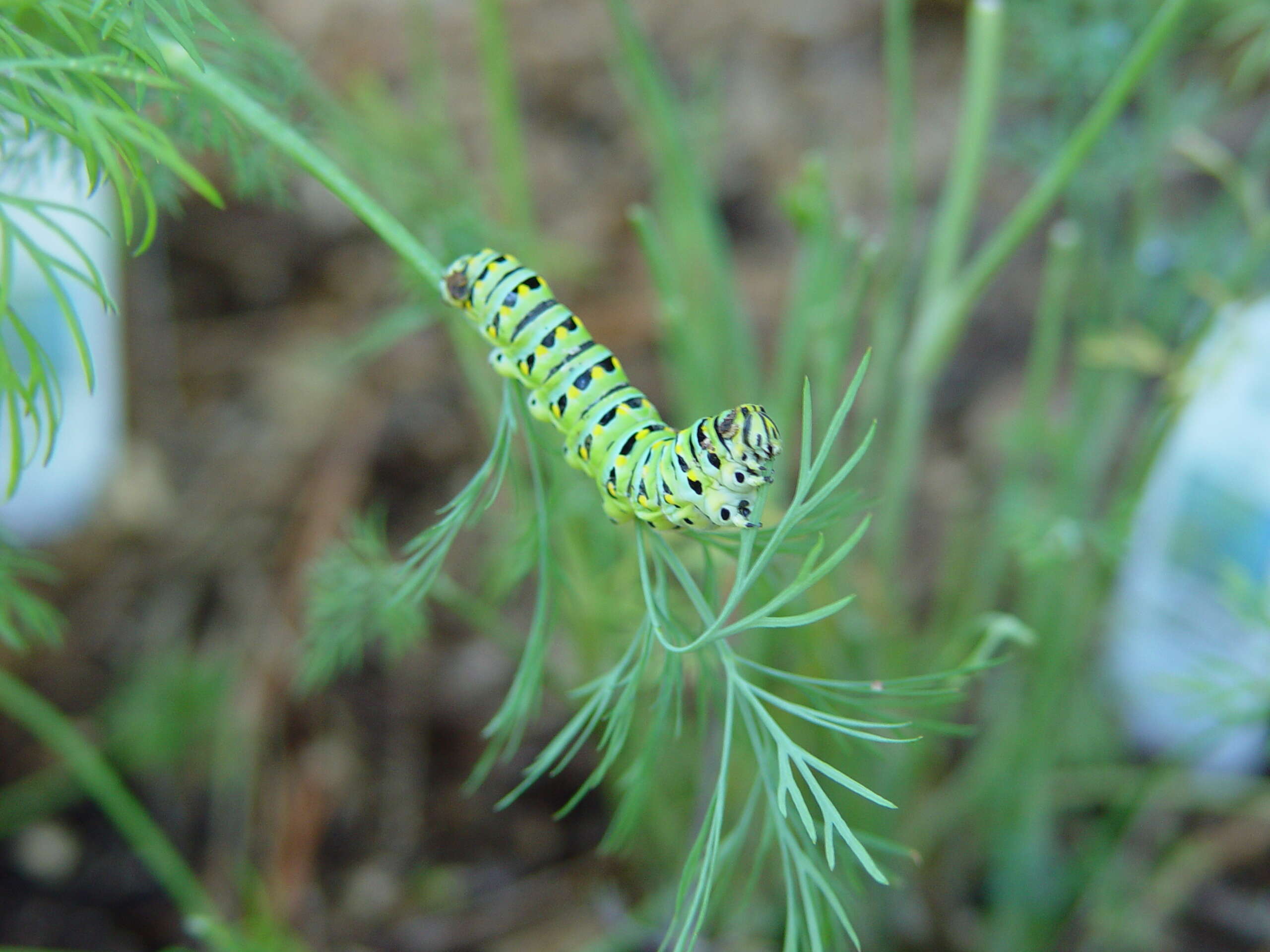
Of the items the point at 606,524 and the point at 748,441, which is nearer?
the point at 748,441

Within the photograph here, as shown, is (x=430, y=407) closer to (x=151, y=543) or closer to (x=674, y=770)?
(x=151, y=543)

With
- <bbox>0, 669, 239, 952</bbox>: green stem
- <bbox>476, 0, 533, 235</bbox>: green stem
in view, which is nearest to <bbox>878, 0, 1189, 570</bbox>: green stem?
<bbox>476, 0, 533, 235</bbox>: green stem

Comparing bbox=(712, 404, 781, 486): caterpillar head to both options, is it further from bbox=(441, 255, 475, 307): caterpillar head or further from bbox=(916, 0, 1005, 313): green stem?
bbox=(916, 0, 1005, 313): green stem

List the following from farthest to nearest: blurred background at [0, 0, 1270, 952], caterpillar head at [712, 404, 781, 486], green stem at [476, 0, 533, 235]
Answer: blurred background at [0, 0, 1270, 952] < green stem at [476, 0, 533, 235] < caterpillar head at [712, 404, 781, 486]

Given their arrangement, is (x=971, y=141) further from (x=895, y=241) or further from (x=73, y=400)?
(x=73, y=400)

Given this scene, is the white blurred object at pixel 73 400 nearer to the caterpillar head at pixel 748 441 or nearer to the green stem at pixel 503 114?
the green stem at pixel 503 114

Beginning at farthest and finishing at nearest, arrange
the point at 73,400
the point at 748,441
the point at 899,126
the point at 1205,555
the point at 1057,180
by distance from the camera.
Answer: the point at 73,400 < the point at 1205,555 < the point at 899,126 < the point at 1057,180 < the point at 748,441

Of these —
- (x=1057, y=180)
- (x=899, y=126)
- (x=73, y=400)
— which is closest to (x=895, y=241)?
(x=899, y=126)
